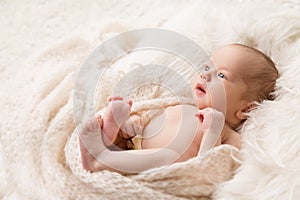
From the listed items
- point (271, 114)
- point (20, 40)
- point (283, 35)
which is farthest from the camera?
point (20, 40)

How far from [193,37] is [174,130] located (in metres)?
0.30

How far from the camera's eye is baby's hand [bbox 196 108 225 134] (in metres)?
0.95

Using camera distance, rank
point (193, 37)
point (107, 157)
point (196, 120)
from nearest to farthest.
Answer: point (107, 157)
point (196, 120)
point (193, 37)

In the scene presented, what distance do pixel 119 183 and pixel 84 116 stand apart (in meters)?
0.18

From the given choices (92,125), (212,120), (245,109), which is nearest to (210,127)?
(212,120)

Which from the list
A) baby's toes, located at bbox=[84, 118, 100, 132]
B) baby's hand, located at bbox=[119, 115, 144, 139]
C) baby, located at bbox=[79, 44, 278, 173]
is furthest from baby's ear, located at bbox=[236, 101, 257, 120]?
baby's toes, located at bbox=[84, 118, 100, 132]

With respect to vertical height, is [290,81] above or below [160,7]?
below

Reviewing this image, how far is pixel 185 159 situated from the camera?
94cm

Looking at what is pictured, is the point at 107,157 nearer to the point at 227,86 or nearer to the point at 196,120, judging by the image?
the point at 196,120

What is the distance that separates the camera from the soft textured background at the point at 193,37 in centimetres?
88

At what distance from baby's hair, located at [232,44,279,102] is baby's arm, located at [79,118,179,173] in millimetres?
256

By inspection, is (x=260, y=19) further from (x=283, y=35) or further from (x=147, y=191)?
(x=147, y=191)

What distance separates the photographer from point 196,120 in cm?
100

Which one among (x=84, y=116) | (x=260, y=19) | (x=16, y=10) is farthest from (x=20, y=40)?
(x=260, y=19)
